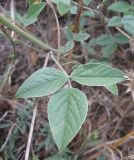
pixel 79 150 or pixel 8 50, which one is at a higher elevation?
pixel 8 50

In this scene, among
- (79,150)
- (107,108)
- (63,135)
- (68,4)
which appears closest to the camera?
(63,135)

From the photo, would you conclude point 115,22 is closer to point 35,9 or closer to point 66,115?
point 35,9

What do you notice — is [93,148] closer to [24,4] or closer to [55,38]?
[55,38]

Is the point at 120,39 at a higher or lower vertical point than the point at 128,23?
lower

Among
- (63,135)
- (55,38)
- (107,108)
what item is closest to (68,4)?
(63,135)

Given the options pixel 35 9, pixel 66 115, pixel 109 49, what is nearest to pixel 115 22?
pixel 109 49

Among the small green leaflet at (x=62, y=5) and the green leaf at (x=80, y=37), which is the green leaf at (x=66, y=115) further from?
the green leaf at (x=80, y=37)

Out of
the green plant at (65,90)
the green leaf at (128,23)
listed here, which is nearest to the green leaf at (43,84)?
the green plant at (65,90)
